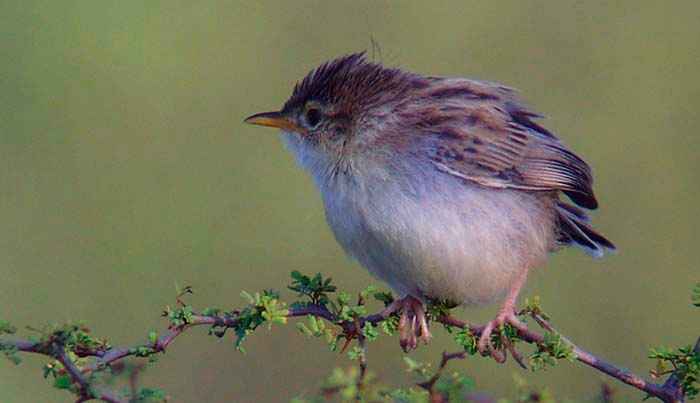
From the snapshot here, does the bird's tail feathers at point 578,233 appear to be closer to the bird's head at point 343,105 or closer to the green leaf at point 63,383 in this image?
the bird's head at point 343,105

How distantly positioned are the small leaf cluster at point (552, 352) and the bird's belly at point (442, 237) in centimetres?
120

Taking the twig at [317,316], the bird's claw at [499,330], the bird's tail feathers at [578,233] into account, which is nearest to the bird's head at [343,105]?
the bird's tail feathers at [578,233]

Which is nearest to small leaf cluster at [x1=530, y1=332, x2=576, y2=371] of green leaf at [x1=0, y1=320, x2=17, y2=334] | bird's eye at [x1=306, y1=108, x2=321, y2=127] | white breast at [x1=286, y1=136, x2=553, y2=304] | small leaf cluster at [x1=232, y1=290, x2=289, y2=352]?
small leaf cluster at [x1=232, y1=290, x2=289, y2=352]

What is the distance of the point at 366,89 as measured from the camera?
20.3 ft

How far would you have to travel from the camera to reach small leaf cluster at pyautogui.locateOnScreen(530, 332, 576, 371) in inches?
170

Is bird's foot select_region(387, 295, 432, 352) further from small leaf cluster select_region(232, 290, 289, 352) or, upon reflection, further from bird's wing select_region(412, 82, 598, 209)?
small leaf cluster select_region(232, 290, 289, 352)

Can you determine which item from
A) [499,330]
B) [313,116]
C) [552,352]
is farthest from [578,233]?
[552,352]

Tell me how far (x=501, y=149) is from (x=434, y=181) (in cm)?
51

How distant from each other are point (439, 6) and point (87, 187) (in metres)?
3.26

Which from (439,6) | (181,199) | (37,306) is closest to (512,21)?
(439,6)

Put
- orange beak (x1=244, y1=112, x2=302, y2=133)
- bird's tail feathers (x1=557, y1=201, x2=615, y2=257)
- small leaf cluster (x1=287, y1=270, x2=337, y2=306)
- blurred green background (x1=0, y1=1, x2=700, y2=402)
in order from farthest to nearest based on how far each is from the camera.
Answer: blurred green background (x1=0, y1=1, x2=700, y2=402)
orange beak (x1=244, y1=112, x2=302, y2=133)
bird's tail feathers (x1=557, y1=201, x2=615, y2=257)
small leaf cluster (x1=287, y1=270, x2=337, y2=306)

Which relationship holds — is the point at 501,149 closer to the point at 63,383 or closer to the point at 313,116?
the point at 313,116

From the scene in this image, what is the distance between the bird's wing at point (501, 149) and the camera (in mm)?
5816

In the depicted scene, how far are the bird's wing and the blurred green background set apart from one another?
245cm
